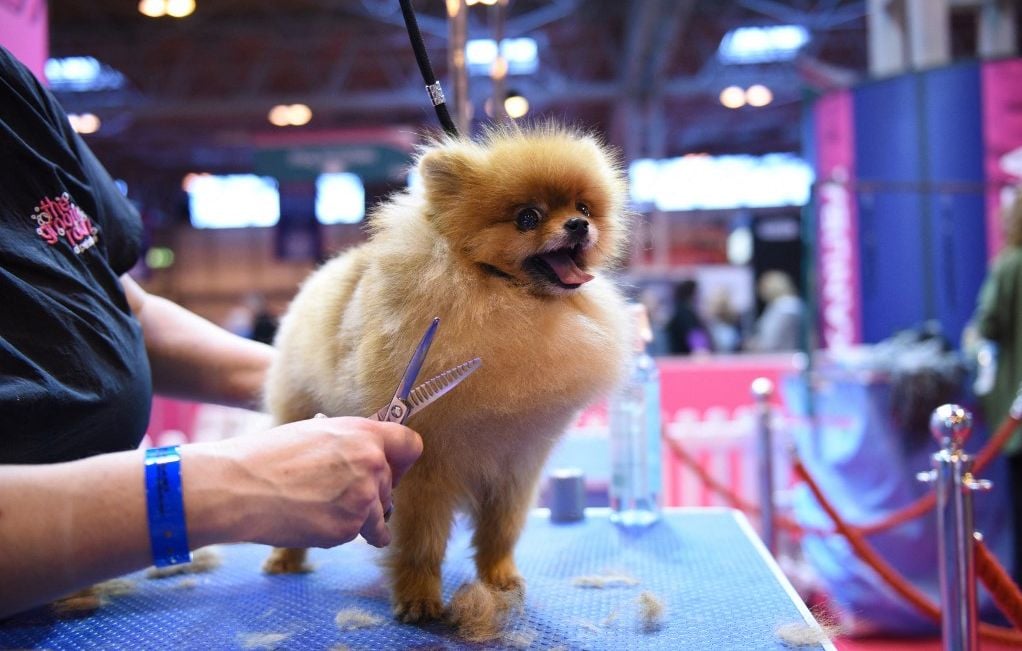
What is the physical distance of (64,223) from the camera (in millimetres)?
1337

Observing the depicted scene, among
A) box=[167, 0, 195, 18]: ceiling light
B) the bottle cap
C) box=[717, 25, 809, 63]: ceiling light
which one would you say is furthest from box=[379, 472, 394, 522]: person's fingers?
box=[717, 25, 809, 63]: ceiling light

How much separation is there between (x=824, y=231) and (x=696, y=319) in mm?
2177

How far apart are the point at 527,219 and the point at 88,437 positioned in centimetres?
78

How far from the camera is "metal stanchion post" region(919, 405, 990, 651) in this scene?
1.75 m

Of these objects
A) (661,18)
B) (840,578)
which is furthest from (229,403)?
(661,18)

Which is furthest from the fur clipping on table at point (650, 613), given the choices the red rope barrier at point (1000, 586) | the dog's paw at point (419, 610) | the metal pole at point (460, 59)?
the metal pole at point (460, 59)

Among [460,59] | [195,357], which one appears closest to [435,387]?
[195,357]

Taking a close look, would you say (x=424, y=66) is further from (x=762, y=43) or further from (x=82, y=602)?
(x=762, y=43)

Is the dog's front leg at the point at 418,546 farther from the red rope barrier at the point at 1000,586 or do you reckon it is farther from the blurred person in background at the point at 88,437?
the red rope barrier at the point at 1000,586

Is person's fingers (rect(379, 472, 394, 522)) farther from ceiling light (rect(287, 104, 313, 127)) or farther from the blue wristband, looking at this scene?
ceiling light (rect(287, 104, 313, 127))

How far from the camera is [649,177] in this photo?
1305cm

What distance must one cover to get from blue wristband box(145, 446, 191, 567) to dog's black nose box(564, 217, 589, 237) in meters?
0.73

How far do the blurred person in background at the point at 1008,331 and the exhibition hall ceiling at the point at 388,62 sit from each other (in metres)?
5.55

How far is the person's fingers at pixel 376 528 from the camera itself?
1102 millimetres
